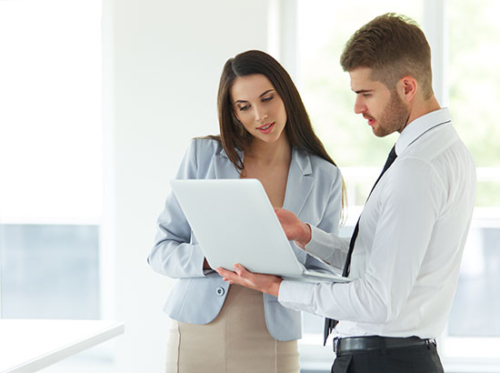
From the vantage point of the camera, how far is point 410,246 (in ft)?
4.29

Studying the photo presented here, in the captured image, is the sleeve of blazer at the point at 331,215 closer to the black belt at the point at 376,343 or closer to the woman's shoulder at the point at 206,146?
the woman's shoulder at the point at 206,146

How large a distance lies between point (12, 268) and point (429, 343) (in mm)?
2728

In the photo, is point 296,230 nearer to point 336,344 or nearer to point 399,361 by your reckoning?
point 336,344

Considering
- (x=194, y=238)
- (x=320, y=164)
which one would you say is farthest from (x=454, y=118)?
(x=194, y=238)

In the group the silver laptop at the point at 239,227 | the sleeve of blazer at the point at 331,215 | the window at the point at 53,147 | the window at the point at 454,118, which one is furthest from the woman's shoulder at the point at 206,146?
the window at the point at 53,147

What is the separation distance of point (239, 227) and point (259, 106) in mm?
637

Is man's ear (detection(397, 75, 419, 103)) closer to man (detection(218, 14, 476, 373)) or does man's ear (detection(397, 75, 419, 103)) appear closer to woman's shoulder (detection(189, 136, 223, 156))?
man (detection(218, 14, 476, 373))

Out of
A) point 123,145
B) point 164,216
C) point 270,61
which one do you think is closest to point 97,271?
point 123,145

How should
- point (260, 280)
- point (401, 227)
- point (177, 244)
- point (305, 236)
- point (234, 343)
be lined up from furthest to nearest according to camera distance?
1. point (177, 244)
2. point (234, 343)
3. point (305, 236)
4. point (260, 280)
5. point (401, 227)

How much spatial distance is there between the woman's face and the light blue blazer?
0.12m

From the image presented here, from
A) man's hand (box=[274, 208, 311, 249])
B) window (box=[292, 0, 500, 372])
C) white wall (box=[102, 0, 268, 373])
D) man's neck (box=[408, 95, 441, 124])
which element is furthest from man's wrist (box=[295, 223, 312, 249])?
window (box=[292, 0, 500, 372])

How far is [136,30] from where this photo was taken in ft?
10.1

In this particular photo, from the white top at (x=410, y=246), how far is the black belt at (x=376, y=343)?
0.01m

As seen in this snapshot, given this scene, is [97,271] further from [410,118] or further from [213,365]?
[410,118]
